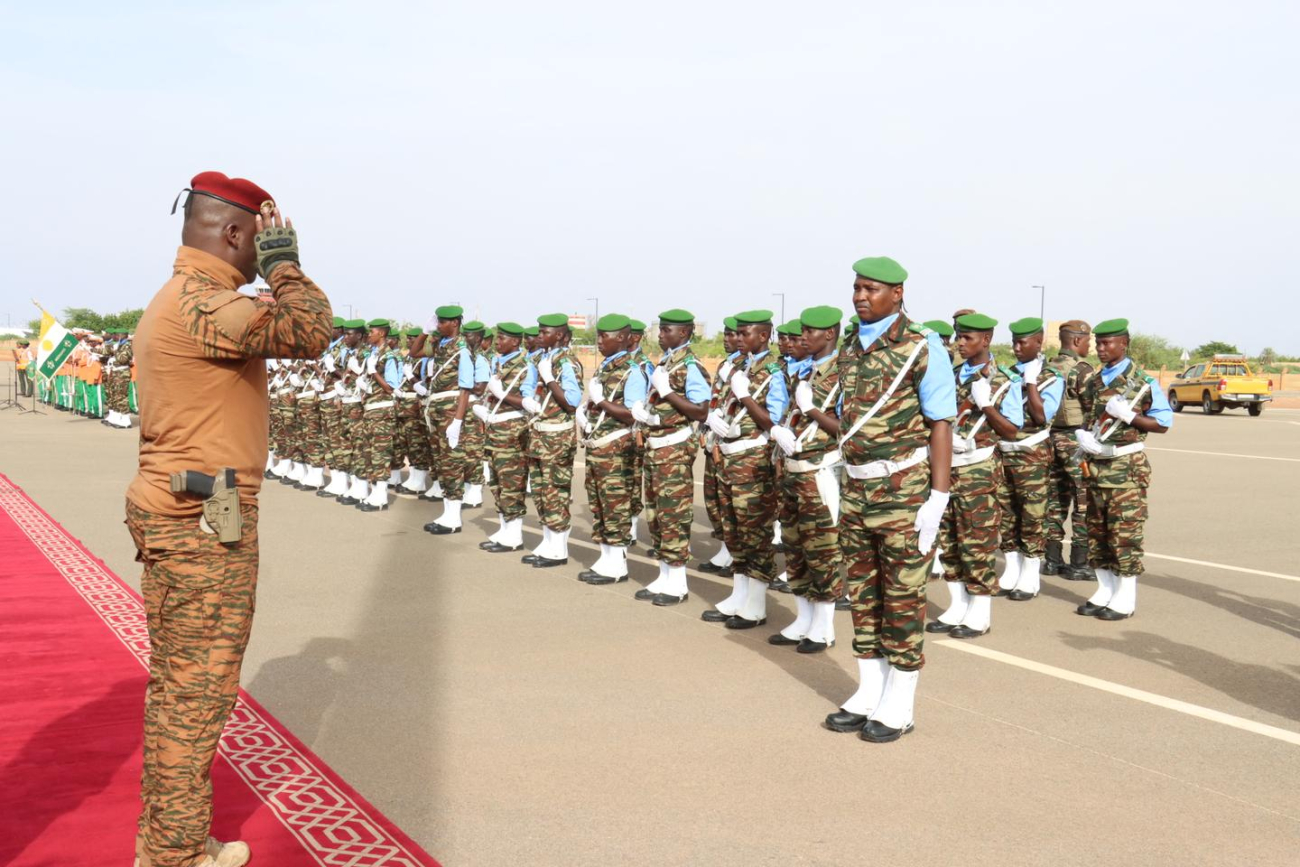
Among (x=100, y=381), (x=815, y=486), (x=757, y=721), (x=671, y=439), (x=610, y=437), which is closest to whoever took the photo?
(x=757, y=721)

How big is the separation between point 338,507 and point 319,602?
5271 millimetres

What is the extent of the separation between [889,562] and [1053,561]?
5.03 meters

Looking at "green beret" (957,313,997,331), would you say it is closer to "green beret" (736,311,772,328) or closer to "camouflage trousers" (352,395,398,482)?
"green beret" (736,311,772,328)

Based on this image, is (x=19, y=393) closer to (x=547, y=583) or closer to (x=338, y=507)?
(x=338, y=507)

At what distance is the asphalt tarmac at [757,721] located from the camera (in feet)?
13.1

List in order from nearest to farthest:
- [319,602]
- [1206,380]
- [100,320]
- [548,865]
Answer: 1. [548,865]
2. [319,602]
3. [1206,380]
4. [100,320]

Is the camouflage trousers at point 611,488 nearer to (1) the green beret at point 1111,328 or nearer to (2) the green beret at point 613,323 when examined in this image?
(2) the green beret at point 613,323

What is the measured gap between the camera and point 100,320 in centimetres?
6150

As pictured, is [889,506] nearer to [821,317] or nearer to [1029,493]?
[821,317]

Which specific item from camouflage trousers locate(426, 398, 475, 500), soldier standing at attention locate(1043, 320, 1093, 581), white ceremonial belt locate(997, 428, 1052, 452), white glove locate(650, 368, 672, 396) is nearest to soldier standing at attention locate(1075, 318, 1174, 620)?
white ceremonial belt locate(997, 428, 1052, 452)

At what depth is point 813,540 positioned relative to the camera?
649 centimetres

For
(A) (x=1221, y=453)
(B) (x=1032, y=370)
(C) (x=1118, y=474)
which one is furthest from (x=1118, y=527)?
(A) (x=1221, y=453)

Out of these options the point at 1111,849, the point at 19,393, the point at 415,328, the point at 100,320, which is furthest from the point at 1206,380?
the point at 100,320

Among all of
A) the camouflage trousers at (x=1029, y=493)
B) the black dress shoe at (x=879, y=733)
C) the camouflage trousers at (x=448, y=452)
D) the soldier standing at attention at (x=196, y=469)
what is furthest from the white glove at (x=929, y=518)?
the camouflage trousers at (x=448, y=452)
